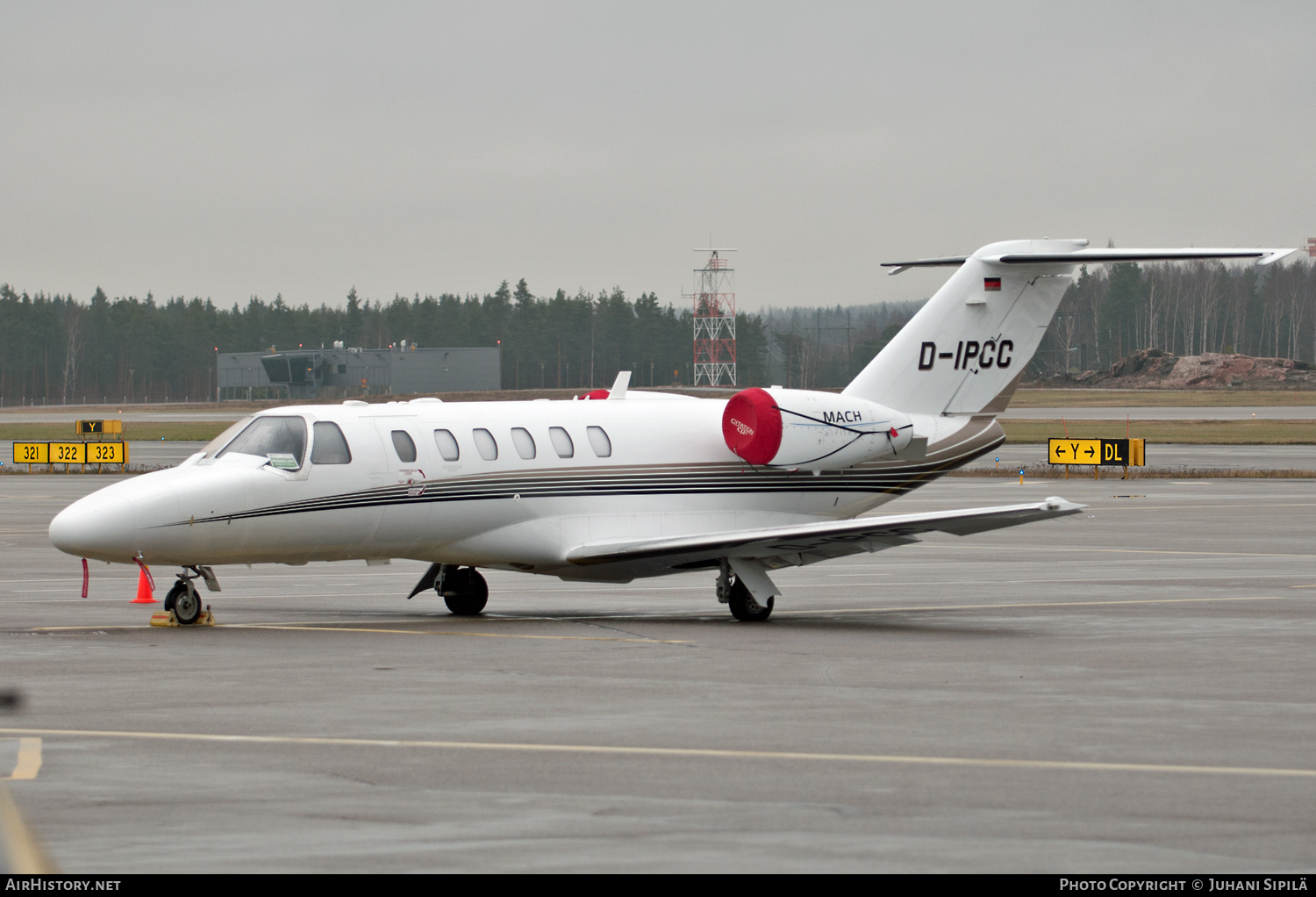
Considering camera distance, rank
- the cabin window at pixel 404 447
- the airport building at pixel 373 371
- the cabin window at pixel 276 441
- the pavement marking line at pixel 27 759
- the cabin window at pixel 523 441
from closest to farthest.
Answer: the pavement marking line at pixel 27 759 → the cabin window at pixel 276 441 → the cabin window at pixel 404 447 → the cabin window at pixel 523 441 → the airport building at pixel 373 371

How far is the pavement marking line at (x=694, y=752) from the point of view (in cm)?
994

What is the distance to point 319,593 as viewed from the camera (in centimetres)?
2327

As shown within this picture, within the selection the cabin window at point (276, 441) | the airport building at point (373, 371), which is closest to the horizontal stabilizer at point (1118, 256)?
the cabin window at point (276, 441)

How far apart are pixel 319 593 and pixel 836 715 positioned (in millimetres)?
12922

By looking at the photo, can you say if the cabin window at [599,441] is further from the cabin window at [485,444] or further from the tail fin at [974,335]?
the tail fin at [974,335]

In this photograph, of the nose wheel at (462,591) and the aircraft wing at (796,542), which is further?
the nose wheel at (462,591)

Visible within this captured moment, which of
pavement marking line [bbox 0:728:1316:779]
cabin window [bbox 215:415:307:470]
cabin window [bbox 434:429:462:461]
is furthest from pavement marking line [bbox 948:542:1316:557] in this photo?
pavement marking line [bbox 0:728:1316:779]

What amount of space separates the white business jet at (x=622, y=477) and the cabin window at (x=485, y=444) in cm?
3

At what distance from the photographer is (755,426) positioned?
67.5 feet

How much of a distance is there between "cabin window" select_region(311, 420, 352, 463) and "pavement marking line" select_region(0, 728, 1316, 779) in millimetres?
7329

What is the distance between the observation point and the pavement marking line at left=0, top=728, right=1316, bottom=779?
9938 mm

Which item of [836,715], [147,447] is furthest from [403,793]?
[147,447]

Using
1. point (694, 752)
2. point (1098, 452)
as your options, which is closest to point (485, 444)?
point (694, 752)

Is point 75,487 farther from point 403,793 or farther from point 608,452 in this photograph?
point 403,793
